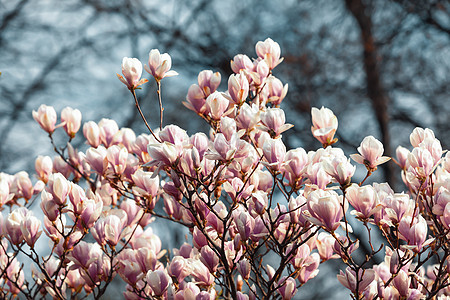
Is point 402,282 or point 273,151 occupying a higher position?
point 273,151

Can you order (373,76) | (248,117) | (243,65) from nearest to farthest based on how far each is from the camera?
(248,117) → (243,65) → (373,76)

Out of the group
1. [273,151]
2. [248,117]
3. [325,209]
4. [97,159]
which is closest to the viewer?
[325,209]

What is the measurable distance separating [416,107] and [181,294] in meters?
4.99

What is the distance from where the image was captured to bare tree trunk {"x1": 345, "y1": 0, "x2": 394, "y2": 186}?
5159 mm

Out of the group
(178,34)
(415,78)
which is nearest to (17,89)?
(178,34)

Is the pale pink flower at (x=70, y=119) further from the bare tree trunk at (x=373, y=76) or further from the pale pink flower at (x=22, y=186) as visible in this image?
the bare tree trunk at (x=373, y=76)

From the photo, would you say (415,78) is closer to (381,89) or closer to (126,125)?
(381,89)

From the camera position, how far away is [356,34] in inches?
228

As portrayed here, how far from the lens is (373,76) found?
546 cm

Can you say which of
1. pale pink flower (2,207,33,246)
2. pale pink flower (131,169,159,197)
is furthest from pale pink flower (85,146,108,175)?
pale pink flower (2,207,33,246)

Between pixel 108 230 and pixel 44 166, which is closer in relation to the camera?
pixel 108 230

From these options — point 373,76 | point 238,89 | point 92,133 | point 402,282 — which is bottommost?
point 402,282

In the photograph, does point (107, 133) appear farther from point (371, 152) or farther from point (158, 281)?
point (371, 152)

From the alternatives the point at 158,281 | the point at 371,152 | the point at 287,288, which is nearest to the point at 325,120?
the point at 371,152
